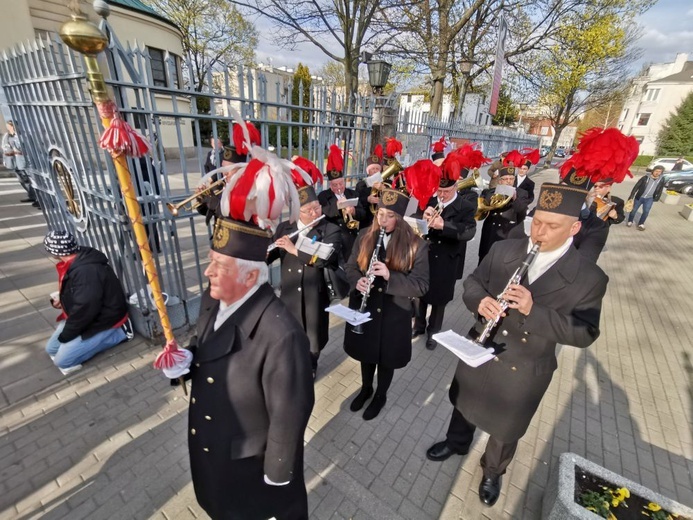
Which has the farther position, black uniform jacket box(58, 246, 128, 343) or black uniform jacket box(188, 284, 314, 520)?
black uniform jacket box(58, 246, 128, 343)

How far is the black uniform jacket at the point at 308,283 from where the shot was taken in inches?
141

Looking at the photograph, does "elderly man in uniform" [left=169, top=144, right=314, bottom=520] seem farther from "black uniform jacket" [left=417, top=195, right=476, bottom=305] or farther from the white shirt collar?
"black uniform jacket" [left=417, top=195, right=476, bottom=305]

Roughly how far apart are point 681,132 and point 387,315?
5996cm

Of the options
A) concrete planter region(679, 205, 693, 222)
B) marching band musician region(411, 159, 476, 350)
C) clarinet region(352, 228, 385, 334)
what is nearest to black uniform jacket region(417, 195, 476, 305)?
marching band musician region(411, 159, 476, 350)

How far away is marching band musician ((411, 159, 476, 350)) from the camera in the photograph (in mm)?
4477

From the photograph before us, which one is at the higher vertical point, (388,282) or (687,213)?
(388,282)

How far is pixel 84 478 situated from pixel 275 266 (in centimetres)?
403

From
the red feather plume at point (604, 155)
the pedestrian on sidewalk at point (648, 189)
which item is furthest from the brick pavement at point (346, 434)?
the pedestrian on sidewalk at point (648, 189)

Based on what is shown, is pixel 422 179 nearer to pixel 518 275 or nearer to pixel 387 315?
pixel 387 315

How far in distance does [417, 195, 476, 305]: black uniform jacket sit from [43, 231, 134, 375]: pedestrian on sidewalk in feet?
13.9

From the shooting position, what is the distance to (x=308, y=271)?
3.57 m

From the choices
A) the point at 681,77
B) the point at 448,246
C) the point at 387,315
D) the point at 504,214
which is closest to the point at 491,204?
the point at 504,214

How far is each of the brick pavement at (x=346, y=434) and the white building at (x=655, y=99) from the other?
59285mm

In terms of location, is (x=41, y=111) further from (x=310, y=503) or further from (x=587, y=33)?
(x=587, y=33)
